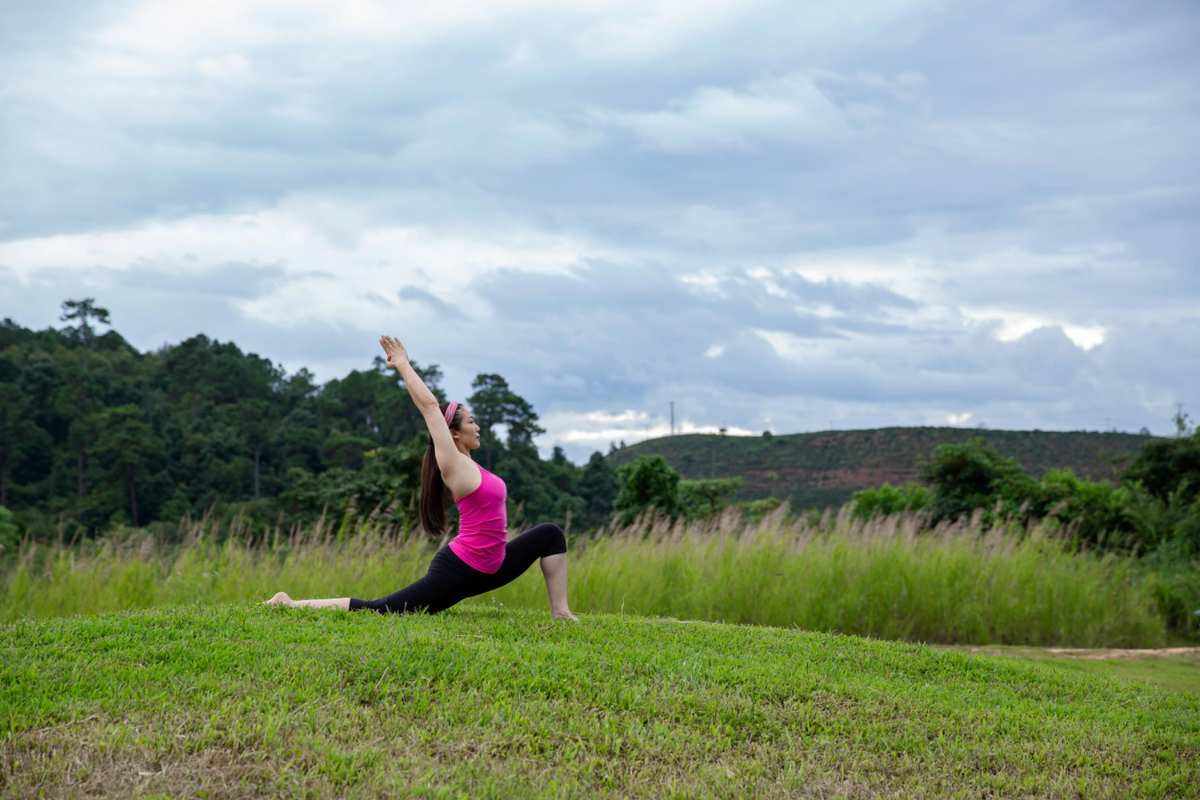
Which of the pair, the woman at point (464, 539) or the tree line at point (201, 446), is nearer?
the woman at point (464, 539)

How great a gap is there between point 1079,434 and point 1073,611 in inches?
1735

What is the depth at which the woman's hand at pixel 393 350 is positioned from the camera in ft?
25.1

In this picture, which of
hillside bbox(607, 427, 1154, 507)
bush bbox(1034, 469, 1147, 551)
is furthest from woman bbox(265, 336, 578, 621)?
hillside bbox(607, 427, 1154, 507)

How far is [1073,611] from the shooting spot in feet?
42.3

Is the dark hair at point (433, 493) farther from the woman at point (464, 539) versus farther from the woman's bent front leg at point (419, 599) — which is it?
the woman's bent front leg at point (419, 599)

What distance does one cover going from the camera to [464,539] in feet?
25.7

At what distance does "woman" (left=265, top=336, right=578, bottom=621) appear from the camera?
302 inches

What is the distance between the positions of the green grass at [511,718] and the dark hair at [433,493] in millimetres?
771

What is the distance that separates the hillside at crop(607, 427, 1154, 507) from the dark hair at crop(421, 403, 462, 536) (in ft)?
128

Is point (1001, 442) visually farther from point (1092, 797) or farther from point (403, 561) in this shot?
point (1092, 797)

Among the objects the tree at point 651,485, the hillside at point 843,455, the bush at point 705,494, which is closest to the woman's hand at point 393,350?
the tree at point 651,485

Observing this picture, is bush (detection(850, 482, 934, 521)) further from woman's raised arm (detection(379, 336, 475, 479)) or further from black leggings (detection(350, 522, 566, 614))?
woman's raised arm (detection(379, 336, 475, 479))

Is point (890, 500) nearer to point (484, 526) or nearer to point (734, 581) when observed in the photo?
point (734, 581)

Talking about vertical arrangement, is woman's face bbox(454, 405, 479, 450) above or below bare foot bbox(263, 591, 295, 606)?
above
